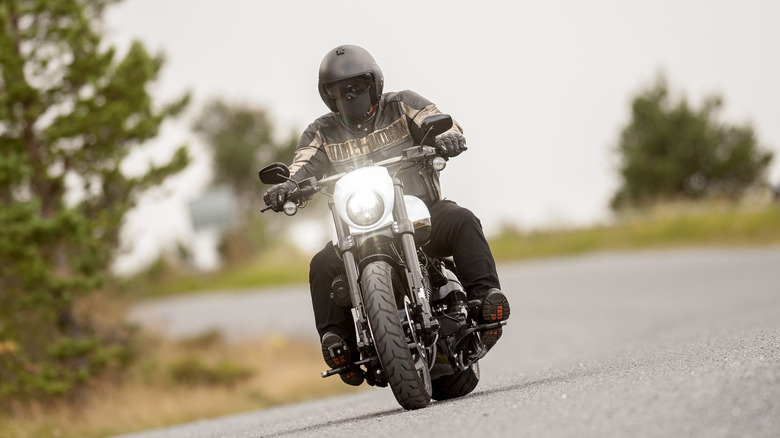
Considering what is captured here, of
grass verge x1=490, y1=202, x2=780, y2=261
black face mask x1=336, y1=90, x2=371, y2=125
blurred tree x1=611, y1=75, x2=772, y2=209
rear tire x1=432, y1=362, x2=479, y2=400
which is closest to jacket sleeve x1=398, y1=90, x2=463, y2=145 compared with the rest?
black face mask x1=336, y1=90, x2=371, y2=125

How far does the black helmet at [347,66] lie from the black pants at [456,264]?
91 cm

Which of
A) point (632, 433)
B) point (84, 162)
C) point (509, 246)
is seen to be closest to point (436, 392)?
point (632, 433)

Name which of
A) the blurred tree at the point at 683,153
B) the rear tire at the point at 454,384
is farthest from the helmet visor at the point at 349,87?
the blurred tree at the point at 683,153

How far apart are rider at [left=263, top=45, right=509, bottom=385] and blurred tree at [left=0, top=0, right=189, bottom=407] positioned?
36.0ft

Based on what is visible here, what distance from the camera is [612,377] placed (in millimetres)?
5539

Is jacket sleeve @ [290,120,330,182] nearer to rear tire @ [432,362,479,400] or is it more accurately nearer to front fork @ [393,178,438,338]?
front fork @ [393,178,438,338]

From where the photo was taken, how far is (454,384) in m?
6.46

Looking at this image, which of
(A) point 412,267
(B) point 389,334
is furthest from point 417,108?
(B) point 389,334

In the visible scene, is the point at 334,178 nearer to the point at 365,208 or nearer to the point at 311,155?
the point at 365,208

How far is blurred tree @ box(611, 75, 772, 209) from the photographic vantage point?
50438 mm

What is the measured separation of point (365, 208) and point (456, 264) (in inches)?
30.4

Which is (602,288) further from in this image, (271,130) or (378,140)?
(271,130)

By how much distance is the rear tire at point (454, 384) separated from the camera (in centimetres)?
645

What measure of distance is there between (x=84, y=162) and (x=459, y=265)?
41.9ft
